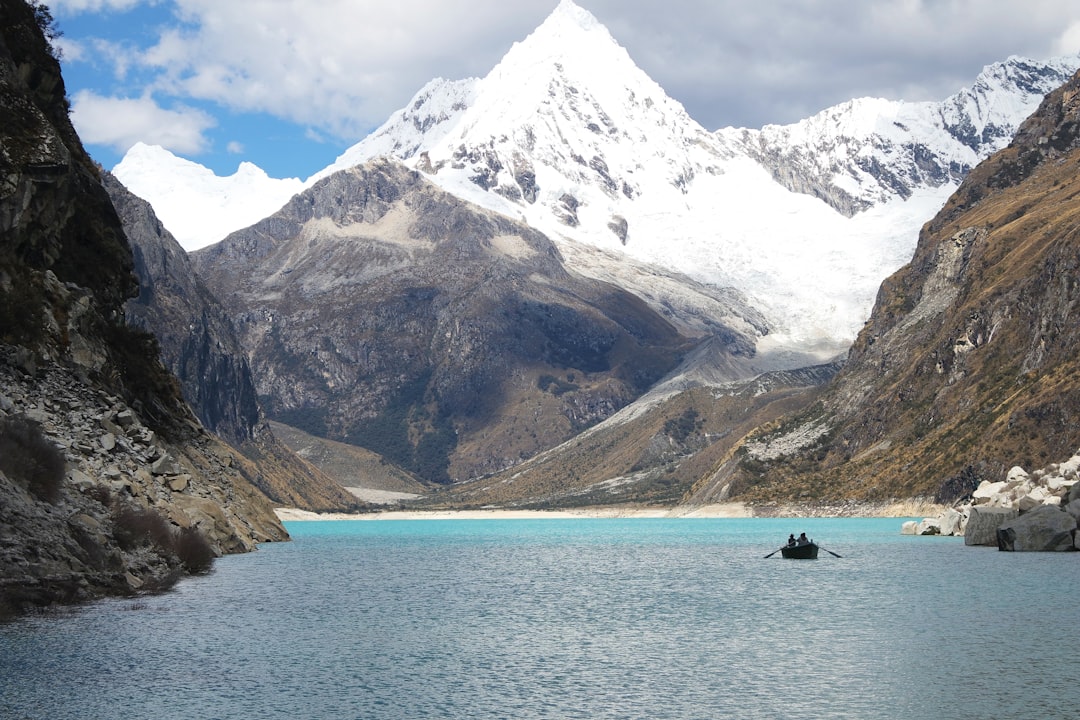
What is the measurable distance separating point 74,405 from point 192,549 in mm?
14807

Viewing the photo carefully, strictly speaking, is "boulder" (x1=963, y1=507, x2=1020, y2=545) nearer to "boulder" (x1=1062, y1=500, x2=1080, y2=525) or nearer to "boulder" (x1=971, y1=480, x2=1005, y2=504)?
"boulder" (x1=1062, y1=500, x2=1080, y2=525)

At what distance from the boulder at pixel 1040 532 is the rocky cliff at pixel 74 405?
74.4 metres

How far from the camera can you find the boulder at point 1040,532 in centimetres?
11412

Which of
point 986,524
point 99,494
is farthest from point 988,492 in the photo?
point 99,494

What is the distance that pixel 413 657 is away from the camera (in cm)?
6147

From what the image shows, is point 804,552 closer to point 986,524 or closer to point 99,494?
point 986,524

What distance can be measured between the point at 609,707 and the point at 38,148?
2645 inches

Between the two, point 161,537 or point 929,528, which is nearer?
point 161,537

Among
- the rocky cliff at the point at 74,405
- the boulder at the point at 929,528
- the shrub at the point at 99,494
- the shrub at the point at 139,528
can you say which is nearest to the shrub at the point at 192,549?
the rocky cliff at the point at 74,405

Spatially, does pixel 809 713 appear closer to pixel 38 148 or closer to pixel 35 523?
pixel 35 523

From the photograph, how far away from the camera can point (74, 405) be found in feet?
286

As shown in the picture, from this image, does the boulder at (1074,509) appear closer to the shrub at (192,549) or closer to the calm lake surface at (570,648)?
the calm lake surface at (570,648)

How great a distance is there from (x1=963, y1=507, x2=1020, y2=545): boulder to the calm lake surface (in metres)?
24.3

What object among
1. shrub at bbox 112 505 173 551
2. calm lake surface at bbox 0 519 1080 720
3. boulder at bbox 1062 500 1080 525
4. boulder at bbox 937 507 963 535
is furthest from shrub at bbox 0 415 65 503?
boulder at bbox 937 507 963 535
